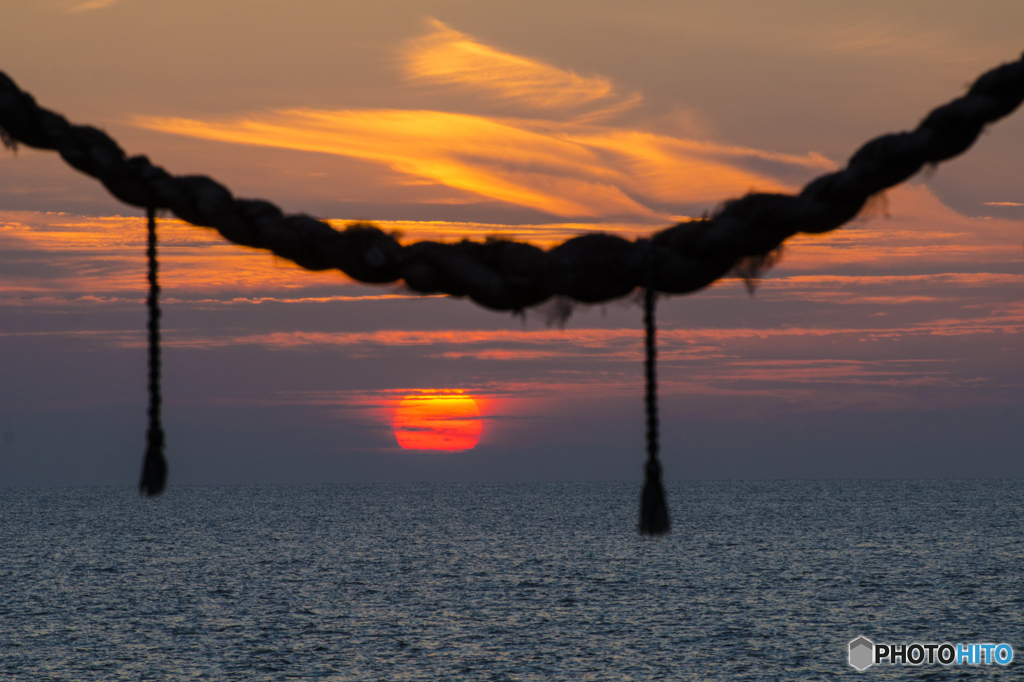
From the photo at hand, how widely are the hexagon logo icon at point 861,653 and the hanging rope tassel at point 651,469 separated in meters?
122

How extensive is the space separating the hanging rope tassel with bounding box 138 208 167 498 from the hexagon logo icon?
4858 inches

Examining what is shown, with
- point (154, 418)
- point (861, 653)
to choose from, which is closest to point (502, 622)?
point (861, 653)

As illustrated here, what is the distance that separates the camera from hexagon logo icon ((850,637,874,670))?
117188 mm

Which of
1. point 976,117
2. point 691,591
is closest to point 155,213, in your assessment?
point 976,117

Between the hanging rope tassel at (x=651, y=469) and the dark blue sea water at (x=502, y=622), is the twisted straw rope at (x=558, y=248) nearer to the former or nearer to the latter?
the hanging rope tassel at (x=651, y=469)

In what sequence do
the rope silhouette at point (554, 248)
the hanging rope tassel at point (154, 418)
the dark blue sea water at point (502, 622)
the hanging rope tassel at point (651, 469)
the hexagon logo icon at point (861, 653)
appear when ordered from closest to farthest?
the rope silhouette at point (554, 248)
the hanging rope tassel at point (651, 469)
the hanging rope tassel at point (154, 418)
the hexagon logo icon at point (861, 653)
the dark blue sea water at point (502, 622)

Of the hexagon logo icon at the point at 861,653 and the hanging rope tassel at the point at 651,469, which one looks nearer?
the hanging rope tassel at the point at 651,469

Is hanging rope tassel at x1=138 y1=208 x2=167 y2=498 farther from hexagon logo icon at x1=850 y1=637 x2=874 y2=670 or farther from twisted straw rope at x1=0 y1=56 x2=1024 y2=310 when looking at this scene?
hexagon logo icon at x1=850 y1=637 x2=874 y2=670

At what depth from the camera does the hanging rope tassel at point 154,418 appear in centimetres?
775

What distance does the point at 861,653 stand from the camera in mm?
121125

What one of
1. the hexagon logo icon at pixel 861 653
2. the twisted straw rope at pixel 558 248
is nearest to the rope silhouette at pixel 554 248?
the twisted straw rope at pixel 558 248

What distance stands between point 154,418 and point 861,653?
129 metres

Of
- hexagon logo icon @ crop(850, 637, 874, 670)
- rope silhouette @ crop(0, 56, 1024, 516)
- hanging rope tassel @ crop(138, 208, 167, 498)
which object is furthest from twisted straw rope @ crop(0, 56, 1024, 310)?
hexagon logo icon @ crop(850, 637, 874, 670)

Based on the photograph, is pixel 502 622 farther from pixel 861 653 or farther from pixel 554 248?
pixel 554 248
